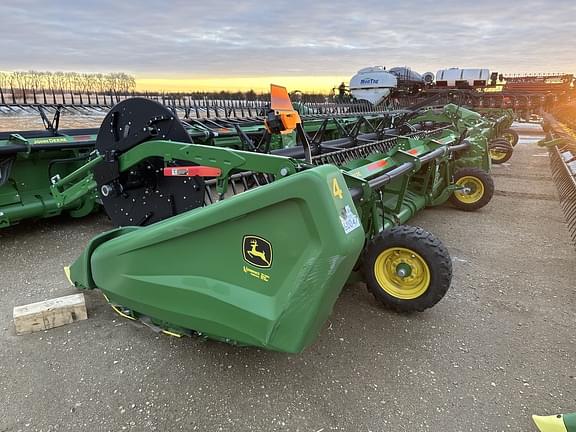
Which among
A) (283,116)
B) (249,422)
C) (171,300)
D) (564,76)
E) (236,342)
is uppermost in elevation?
(564,76)

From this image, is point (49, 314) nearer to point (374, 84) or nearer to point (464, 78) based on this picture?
point (374, 84)

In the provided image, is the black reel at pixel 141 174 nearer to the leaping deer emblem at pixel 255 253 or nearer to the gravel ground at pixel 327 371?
the gravel ground at pixel 327 371

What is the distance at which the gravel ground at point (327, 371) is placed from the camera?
2139 millimetres

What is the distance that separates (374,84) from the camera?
74.2 ft

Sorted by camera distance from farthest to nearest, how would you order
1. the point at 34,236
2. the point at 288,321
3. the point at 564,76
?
the point at 564,76 → the point at 34,236 → the point at 288,321

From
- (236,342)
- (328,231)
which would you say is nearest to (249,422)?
(236,342)

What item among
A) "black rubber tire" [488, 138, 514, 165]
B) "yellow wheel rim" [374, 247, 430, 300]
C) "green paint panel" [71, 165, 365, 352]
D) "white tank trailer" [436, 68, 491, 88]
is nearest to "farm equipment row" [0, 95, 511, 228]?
"yellow wheel rim" [374, 247, 430, 300]

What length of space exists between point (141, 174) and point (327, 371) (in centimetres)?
186

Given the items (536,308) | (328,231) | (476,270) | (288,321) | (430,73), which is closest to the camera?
(328,231)

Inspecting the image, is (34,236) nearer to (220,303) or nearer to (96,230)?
(96,230)

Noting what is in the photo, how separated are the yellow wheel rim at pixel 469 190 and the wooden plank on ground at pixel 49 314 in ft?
17.0

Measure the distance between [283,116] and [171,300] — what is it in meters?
1.18

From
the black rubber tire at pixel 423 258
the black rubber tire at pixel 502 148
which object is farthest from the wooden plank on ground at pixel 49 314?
the black rubber tire at pixel 502 148

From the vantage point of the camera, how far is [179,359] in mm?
2551
